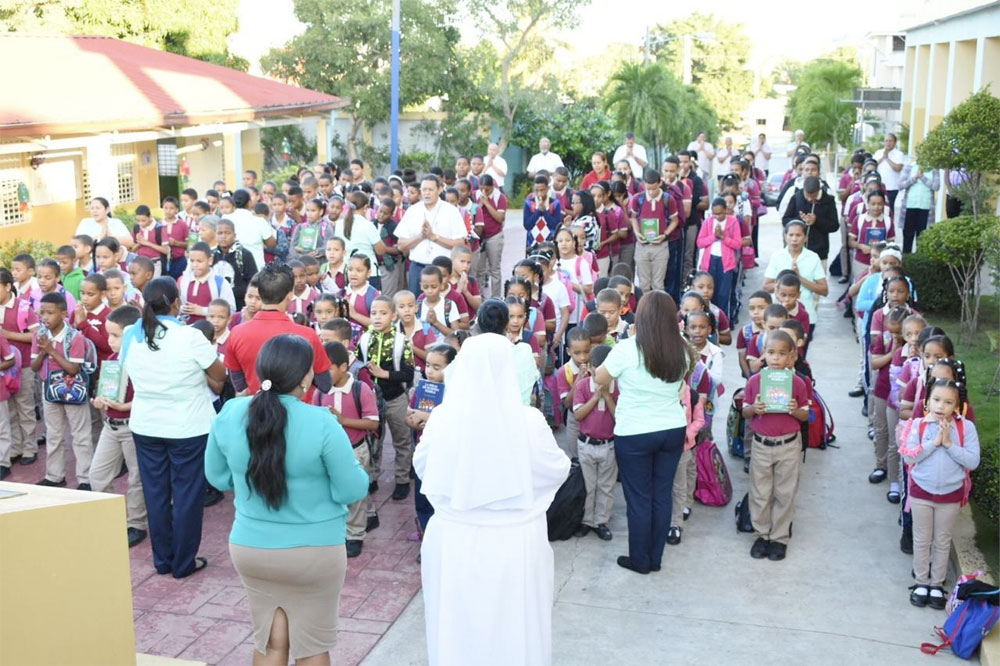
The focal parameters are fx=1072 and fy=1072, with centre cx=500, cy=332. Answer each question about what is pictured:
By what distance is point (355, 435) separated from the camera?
708cm

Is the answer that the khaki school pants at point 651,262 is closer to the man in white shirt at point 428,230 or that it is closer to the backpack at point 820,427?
the man in white shirt at point 428,230

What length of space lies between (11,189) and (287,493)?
48.4 feet

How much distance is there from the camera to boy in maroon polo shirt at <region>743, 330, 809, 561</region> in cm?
687

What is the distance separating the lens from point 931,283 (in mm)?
12688

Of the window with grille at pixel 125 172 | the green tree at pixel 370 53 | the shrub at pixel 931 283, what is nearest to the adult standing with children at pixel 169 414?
the shrub at pixel 931 283

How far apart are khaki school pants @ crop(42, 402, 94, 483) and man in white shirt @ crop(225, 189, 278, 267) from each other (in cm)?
337

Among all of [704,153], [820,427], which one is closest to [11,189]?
[704,153]

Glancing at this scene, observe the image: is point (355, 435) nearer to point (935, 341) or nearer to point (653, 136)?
point (935, 341)

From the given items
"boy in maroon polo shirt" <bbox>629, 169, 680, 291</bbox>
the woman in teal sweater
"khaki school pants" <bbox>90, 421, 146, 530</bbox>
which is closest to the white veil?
the woman in teal sweater

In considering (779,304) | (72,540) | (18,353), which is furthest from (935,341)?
(18,353)

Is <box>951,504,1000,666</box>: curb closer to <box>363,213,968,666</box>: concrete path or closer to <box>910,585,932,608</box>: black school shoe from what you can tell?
<box>363,213,968,666</box>: concrete path

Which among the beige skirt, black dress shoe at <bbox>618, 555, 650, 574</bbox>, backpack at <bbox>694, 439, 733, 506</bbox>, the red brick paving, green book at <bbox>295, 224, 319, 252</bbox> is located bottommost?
the red brick paving

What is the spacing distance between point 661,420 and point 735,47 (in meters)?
63.9

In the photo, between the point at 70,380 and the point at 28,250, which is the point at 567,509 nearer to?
the point at 70,380
